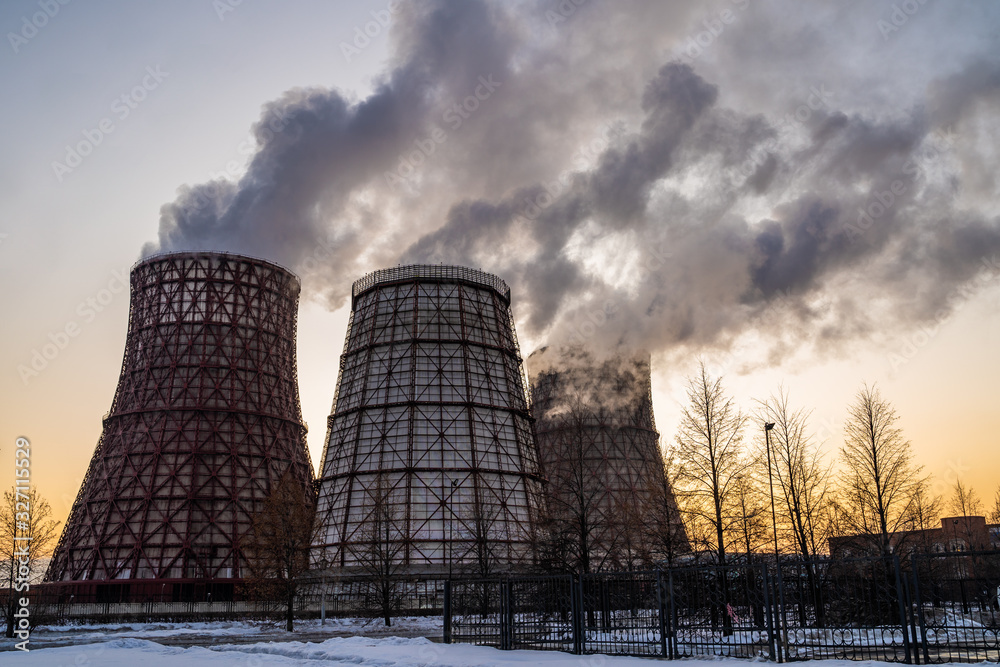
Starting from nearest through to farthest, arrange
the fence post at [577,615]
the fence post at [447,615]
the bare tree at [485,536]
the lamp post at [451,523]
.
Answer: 1. the fence post at [577,615]
2. the fence post at [447,615]
3. the bare tree at [485,536]
4. the lamp post at [451,523]

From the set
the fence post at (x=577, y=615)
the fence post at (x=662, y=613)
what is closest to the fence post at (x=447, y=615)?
the fence post at (x=577, y=615)

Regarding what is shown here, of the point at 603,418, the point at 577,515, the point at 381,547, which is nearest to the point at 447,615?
the point at 577,515

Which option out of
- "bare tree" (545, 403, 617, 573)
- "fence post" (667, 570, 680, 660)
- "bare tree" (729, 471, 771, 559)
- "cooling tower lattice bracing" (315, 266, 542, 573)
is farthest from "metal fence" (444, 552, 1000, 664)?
"cooling tower lattice bracing" (315, 266, 542, 573)

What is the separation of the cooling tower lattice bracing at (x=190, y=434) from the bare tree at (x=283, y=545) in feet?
11.4

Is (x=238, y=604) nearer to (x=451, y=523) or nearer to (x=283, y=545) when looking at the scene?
(x=283, y=545)

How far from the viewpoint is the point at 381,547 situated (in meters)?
41.8

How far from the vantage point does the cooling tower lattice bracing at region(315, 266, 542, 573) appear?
1686 inches

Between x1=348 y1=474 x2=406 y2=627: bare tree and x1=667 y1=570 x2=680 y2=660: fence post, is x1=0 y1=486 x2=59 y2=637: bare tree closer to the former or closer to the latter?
x1=348 y1=474 x2=406 y2=627: bare tree

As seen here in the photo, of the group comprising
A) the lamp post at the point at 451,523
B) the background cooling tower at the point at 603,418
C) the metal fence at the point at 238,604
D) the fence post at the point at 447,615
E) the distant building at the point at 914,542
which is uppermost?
the background cooling tower at the point at 603,418

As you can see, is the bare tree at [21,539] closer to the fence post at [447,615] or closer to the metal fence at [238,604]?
the metal fence at [238,604]

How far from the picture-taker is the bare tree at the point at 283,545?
3691 centimetres

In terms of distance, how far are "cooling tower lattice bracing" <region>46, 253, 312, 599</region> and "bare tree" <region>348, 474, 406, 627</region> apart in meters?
10.2

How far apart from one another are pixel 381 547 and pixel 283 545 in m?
5.82

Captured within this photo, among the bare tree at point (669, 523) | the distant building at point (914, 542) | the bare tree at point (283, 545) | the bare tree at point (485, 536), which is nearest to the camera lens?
the distant building at point (914, 542)
